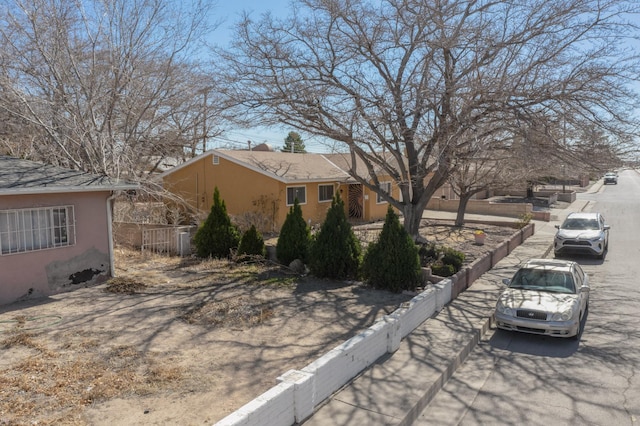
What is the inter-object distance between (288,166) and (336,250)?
1148 centimetres

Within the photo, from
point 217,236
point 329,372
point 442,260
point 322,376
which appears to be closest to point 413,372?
point 329,372

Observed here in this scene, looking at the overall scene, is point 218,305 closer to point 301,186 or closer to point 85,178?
point 85,178

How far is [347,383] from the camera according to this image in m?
6.75

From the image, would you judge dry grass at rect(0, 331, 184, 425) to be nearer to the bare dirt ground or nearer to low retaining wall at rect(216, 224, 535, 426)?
the bare dirt ground

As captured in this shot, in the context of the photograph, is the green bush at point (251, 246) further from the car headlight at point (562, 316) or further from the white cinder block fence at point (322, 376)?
the car headlight at point (562, 316)

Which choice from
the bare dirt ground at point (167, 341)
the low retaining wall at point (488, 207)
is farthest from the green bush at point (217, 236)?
the low retaining wall at point (488, 207)

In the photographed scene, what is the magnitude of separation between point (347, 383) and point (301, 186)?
1686cm

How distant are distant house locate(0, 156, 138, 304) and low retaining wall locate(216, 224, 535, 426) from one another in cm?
783

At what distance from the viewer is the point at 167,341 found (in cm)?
825

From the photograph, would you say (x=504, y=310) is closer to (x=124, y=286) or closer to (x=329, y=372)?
(x=329, y=372)

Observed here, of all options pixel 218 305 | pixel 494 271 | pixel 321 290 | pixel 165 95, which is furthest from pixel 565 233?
pixel 165 95

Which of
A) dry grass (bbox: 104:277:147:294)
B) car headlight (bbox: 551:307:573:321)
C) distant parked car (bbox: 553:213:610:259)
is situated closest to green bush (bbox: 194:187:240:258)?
dry grass (bbox: 104:277:147:294)

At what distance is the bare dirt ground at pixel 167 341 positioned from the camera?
5.93 meters

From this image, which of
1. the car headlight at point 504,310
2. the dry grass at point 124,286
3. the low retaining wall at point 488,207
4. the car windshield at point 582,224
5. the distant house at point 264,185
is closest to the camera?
the car headlight at point 504,310
